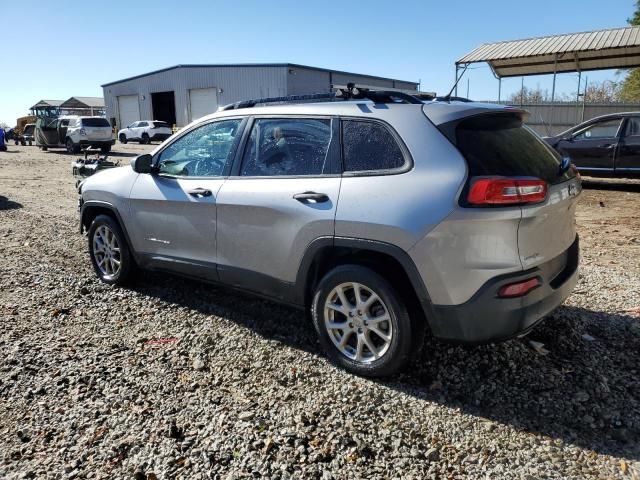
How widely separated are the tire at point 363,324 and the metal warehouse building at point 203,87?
103ft

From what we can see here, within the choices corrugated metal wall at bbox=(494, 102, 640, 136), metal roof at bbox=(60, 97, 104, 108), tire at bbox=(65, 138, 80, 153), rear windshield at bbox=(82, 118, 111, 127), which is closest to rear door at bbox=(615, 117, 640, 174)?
corrugated metal wall at bbox=(494, 102, 640, 136)

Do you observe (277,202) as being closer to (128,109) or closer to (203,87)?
(203,87)

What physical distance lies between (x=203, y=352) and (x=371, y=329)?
1.32 meters

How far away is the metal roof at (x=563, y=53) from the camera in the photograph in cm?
1858

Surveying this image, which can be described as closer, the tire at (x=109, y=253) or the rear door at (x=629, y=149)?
the tire at (x=109, y=253)

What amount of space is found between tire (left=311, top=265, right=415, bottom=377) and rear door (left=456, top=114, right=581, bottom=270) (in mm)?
814

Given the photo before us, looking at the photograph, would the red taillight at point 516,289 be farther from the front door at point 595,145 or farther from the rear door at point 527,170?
the front door at point 595,145

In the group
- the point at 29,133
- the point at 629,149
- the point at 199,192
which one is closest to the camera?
the point at 199,192

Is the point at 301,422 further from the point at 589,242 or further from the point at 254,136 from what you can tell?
the point at 589,242

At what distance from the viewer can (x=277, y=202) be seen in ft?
12.0

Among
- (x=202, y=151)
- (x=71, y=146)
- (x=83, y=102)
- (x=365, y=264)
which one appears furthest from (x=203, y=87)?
(x=83, y=102)

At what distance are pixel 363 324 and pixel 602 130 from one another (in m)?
11.0

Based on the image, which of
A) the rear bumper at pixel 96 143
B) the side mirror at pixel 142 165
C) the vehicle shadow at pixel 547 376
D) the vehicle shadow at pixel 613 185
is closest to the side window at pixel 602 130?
the vehicle shadow at pixel 613 185

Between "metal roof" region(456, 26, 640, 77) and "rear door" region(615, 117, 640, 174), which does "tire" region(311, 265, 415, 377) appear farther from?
"metal roof" region(456, 26, 640, 77)
